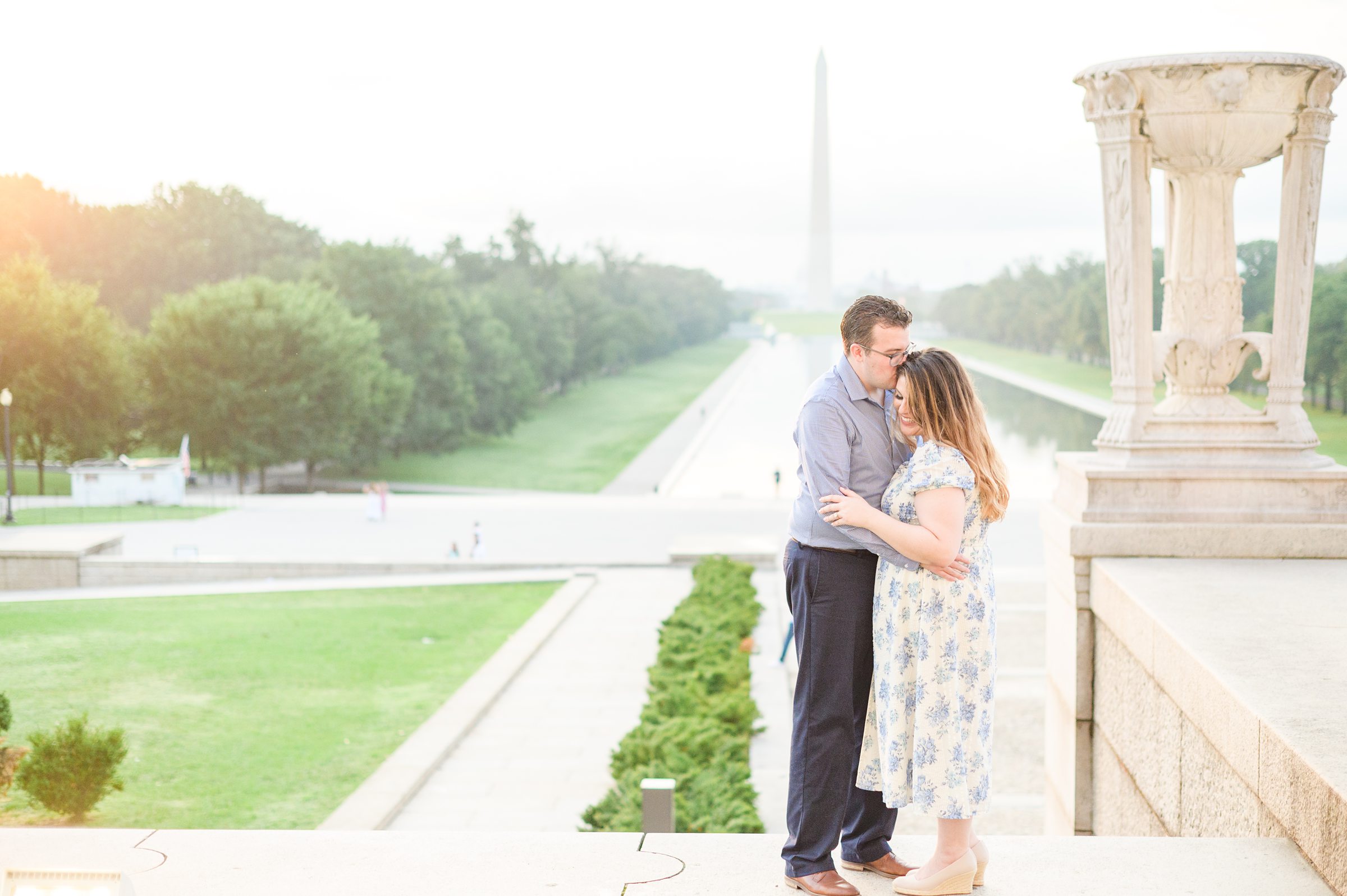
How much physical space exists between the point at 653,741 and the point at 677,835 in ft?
15.8

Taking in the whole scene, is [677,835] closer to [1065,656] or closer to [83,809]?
[1065,656]

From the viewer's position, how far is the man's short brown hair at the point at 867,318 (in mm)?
3430

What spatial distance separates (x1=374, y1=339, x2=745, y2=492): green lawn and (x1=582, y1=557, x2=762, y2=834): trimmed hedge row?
1175 inches

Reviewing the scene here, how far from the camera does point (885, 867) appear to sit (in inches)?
145

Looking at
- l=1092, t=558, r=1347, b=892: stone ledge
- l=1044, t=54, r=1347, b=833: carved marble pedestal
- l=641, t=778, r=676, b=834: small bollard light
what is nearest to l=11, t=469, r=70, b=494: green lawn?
l=641, t=778, r=676, b=834: small bollard light

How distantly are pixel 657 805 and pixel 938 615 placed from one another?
2.86m

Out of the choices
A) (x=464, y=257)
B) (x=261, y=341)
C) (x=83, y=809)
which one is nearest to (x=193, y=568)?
(x=83, y=809)

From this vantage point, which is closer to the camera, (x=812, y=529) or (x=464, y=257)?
(x=812, y=529)

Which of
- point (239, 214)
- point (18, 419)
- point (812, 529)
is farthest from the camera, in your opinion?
point (239, 214)

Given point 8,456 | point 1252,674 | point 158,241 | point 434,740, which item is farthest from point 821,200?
point 1252,674

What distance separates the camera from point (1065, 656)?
602 cm

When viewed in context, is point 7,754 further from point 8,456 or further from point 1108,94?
point 8,456

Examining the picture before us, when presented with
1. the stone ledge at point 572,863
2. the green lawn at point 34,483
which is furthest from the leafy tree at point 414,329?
the stone ledge at point 572,863

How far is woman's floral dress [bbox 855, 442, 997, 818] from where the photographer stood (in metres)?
3.40
